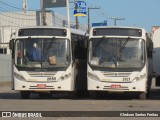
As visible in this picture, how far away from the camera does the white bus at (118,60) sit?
22.7m

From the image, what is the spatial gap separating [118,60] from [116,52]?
0.38 m

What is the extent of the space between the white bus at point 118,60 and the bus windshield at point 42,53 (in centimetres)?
119

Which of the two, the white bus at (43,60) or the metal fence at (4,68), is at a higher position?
the white bus at (43,60)

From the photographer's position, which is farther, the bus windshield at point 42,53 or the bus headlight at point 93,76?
the bus windshield at point 42,53

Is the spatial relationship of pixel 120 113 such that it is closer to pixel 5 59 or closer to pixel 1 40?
pixel 5 59

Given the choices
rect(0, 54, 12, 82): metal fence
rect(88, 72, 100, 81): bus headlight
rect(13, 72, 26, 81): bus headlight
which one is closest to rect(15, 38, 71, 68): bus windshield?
rect(13, 72, 26, 81): bus headlight

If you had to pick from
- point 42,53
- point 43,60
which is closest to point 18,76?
point 43,60

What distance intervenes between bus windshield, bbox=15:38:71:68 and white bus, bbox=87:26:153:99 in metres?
1.19

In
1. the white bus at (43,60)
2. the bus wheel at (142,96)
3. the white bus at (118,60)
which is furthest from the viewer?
the bus wheel at (142,96)

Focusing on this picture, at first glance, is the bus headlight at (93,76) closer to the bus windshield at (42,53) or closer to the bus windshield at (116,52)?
the bus windshield at (116,52)

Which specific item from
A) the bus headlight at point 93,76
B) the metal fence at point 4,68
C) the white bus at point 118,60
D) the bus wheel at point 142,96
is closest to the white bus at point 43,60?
the bus headlight at point 93,76

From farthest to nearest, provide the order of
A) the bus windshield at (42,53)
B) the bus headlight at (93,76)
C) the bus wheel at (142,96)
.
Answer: the bus wheel at (142,96) → the bus windshield at (42,53) → the bus headlight at (93,76)

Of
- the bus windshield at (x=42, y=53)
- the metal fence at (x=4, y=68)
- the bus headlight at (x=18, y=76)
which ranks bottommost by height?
the metal fence at (x=4, y=68)

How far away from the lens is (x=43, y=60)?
76.5 ft
